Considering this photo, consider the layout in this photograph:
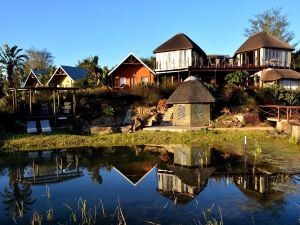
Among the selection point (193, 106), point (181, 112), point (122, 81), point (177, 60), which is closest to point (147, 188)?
point (193, 106)

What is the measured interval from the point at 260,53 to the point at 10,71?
3579cm

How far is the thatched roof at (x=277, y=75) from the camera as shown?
40.5 metres

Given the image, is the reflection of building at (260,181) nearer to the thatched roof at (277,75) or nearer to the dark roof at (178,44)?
the thatched roof at (277,75)

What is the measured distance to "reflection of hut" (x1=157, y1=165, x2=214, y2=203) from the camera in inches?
553

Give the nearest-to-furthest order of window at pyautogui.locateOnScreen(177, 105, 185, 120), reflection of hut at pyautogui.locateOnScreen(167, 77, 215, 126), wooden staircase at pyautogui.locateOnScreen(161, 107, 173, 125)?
reflection of hut at pyautogui.locateOnScreen(167, 77, 215, 126) → window at pyautogui.locateOnScreen(177, 105, 185, 120) → wooden staircase at pyautogui.locateOnScreen(161, 107, 173, 125)

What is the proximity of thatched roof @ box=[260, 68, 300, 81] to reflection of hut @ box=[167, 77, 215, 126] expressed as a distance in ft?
42.1

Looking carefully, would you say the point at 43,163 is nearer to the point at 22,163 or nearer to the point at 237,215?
the point at 22,163

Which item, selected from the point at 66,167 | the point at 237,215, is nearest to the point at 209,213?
the point at 237,215

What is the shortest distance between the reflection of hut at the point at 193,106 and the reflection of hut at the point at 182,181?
42.6 feet

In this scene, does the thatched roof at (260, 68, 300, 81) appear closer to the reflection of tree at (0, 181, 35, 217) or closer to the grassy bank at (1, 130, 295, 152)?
the grassy bank at (1, 130, 295, 152)

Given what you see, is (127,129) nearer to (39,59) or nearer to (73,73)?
(73,73)

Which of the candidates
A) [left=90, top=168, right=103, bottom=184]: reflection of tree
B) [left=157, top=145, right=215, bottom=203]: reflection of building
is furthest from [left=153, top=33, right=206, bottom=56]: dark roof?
[left=90, top=168, right=103, bottom=184]: reflection of tree

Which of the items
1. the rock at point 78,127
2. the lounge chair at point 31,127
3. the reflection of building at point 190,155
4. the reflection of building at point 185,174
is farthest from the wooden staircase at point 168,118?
the lounge chair at point 31,127

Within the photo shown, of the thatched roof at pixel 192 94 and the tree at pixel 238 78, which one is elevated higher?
the tree at pixel 238 78
